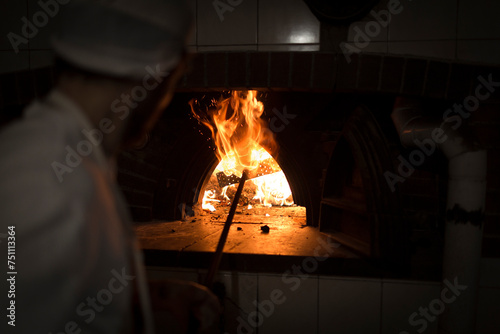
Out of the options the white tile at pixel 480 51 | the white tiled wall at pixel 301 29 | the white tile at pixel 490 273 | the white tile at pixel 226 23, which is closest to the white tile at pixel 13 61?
the white tiled wall at pixel 301 29

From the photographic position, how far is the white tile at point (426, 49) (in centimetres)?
207

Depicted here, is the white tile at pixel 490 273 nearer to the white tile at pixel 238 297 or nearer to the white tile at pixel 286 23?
the white tile at pixel 238 297

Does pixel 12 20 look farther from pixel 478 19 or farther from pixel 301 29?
pixel 478 19

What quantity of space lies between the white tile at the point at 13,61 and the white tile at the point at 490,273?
Answer: 12.4 feet

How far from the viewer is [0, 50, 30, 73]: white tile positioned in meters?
2.39

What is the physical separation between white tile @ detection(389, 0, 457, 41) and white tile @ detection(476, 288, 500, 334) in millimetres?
1829

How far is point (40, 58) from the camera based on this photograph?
237 centimetres

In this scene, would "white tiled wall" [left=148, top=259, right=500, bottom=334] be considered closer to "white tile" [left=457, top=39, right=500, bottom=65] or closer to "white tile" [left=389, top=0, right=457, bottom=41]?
"white tile" [left=457, top=39, right=500, bottom=65]

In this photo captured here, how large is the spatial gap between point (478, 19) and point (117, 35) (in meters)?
2.44

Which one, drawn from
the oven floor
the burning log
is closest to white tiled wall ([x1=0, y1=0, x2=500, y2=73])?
the oven floor

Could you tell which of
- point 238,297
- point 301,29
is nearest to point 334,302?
point 238,297

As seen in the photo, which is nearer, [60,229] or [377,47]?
[60,229]

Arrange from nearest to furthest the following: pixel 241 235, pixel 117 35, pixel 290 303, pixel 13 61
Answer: pixel 117 35
pixel 290 303
pixel 13 61
pixel 241 235

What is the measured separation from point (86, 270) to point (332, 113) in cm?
257
